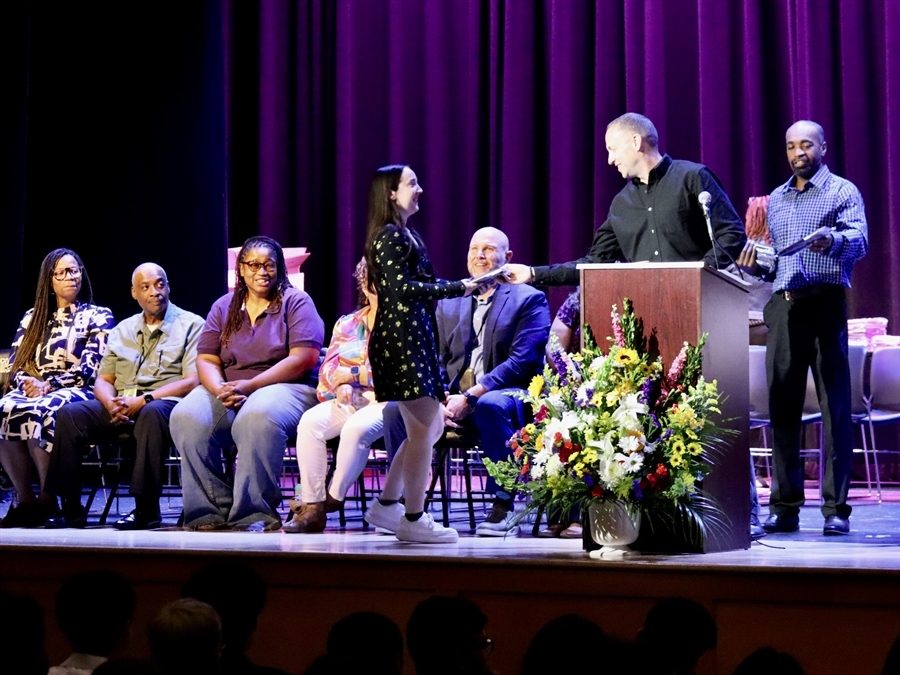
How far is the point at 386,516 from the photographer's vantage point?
4609 millimetres

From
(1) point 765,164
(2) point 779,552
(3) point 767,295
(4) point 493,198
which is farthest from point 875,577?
(4) point 493,198

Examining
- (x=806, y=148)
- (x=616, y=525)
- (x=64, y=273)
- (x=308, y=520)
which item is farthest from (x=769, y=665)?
(x=64, y=273)

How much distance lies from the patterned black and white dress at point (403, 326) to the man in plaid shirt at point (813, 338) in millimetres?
1476

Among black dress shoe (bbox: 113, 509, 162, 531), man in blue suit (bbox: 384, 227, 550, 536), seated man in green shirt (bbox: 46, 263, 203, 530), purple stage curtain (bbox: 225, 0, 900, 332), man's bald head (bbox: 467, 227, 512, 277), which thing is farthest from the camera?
purple stage curtain (bbox: 225, 0, 900, 332)

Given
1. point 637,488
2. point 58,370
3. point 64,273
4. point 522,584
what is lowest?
point 522,584

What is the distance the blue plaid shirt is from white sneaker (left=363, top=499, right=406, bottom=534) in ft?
6.00

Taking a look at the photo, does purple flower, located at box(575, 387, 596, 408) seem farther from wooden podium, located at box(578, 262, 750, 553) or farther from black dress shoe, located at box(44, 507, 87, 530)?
black dress shoe, located at box(44, 507, 87, 530)

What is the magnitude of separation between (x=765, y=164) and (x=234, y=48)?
421 centimetres

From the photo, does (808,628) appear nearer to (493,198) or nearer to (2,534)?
(2,534)

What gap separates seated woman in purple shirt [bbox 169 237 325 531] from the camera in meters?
5.04

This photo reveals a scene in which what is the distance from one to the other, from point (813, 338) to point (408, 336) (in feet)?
5.83

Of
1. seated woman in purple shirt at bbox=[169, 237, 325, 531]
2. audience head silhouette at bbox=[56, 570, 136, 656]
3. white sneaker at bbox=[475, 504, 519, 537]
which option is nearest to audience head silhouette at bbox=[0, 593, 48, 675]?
audience head silhouette at bbox=[56, 570, 136, 656]

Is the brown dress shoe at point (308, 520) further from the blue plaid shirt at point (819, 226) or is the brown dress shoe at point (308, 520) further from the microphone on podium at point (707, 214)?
the blue plaid shirt at point (819, 226)

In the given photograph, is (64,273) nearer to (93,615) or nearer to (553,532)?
(553,532)
